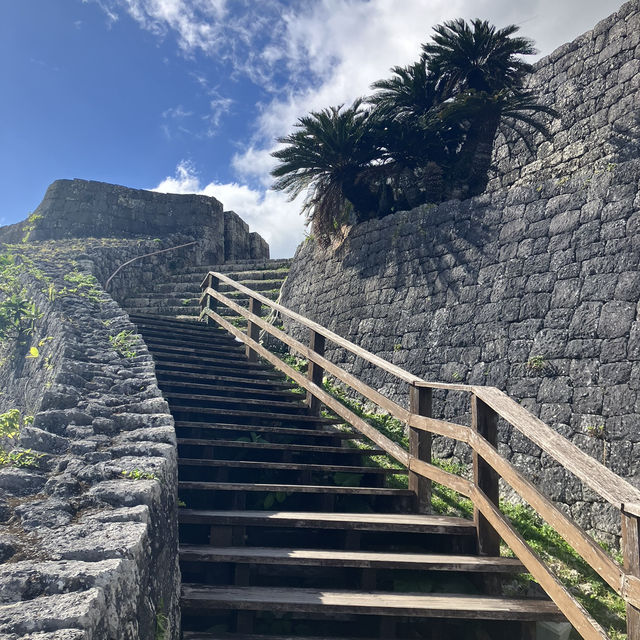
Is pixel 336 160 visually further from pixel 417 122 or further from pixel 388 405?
pixel 388 405

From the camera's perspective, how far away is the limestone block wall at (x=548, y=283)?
4.57 meters

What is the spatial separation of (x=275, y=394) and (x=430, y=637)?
3312 mm

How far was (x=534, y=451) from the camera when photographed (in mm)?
4762

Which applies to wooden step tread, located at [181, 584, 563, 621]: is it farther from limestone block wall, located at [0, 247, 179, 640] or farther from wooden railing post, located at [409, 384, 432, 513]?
wooden railing post, located at [409, 384, 432, 513]

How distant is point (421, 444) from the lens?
13.5 feet

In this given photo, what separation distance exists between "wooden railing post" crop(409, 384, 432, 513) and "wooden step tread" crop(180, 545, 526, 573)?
2.71 feet

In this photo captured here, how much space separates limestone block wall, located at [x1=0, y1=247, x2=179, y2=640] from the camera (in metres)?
1.68

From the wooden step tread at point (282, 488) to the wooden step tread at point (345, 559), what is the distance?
425mm

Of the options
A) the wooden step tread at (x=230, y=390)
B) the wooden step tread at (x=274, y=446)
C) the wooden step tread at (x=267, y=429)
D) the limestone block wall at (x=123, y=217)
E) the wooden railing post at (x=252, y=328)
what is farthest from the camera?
the limestone block wall at (x=123, y=217)

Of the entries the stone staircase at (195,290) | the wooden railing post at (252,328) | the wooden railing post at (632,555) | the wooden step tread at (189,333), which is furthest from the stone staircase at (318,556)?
the stone staircase at (195,290)

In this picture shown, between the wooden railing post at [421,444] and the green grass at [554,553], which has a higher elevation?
the wooden railing post at [421,444]

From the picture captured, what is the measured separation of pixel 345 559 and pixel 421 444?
127cm

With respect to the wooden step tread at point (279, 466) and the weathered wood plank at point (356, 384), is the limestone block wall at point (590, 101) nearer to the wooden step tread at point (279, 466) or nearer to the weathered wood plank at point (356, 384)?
the weathered wood plank at point (356, 384)

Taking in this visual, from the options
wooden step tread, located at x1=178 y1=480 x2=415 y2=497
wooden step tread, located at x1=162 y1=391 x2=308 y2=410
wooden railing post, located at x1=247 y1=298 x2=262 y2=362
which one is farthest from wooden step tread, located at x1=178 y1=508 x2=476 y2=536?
wooden railing post, located at x1=247 y1=298 x2=262 y2=362
